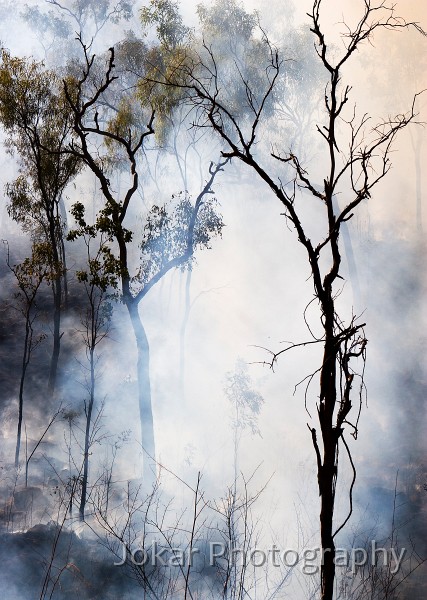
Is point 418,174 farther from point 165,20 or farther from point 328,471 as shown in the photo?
point 328,471

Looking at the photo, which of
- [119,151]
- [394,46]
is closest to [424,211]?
[394,46]

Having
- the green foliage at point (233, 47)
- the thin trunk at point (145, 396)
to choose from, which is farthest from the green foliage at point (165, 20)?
the thin trunk at point (145, 396)

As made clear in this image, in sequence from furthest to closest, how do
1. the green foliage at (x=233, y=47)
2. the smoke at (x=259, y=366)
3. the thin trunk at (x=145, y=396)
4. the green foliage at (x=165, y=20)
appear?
the green foliage at (x=233, y=47)
the green foliage at (x=165, y=20)
the smoke at (x=259, y=366)
the thin trunk at (x=145, y=396)

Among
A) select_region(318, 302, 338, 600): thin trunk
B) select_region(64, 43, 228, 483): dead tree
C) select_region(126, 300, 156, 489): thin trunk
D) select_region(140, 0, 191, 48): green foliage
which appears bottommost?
select_region(318, 302, 338, 600): thin trunk

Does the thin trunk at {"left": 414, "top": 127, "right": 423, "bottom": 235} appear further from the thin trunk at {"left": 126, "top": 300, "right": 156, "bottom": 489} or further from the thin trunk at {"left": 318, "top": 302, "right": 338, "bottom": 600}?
the thin trunk at {"left": 318, "top": 302, "right": 338, "bottom": 600}

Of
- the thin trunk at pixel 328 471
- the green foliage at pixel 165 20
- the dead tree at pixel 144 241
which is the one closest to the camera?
the thin trunk at pixel 328 471

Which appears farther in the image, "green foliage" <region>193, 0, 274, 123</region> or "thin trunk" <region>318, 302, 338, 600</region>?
"green foliage" <region>193, 0, 274, 123</region>

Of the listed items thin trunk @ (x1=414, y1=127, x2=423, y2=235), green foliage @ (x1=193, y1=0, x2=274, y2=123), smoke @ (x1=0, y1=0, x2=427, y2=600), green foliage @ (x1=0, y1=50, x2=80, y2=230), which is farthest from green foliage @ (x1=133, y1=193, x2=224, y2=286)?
thin trunk @ (x1=414, y1=127, x2=423, y2=235)

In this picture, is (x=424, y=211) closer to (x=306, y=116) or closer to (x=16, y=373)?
(x=306, y=116)

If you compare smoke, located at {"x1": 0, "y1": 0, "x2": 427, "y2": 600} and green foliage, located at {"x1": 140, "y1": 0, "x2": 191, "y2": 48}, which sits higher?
green foliage, located at {"x1": 140, "y1": 0, "x2": 191, "y2": 48}

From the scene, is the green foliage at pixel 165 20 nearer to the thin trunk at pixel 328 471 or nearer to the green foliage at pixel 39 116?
the green foliage at pixel 39 116

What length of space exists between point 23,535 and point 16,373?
1075cm

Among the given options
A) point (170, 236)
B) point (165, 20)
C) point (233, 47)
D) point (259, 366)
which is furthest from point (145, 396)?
point (233, 47)

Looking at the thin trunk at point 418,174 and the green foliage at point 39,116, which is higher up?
the thin trunk at point 418,174
